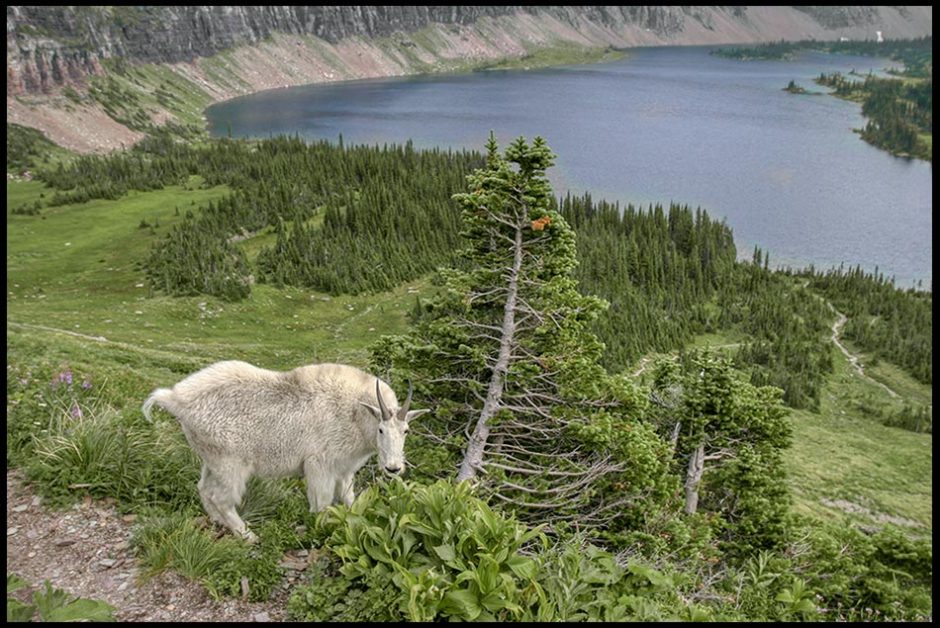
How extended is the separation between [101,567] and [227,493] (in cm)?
147

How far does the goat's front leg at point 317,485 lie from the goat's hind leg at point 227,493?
81cm

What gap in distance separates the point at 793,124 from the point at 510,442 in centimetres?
18654

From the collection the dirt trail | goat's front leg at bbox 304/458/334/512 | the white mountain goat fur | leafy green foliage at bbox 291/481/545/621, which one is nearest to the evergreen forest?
leafy green foliage at bbox 291/481/545/621

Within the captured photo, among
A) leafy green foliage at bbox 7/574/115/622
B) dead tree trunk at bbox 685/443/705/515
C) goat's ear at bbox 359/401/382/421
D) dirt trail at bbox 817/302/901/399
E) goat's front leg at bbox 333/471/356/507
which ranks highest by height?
goat's ear at bbox 359/401/382/421

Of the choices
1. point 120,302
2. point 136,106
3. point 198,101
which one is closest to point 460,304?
point 120,302

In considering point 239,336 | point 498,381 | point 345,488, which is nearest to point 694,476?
point 498,381

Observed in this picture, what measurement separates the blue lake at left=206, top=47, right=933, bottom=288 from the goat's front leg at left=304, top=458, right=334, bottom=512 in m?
84.9

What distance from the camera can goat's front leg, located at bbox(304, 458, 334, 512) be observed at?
8.09m

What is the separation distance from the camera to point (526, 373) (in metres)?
12.1

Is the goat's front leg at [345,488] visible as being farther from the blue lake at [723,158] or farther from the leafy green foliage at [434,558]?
the blue lake at [723,158]

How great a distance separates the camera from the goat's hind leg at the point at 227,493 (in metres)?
7.63

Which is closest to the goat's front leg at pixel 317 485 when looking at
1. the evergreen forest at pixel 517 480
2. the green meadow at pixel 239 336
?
the evergreen forest at pixel 517 480

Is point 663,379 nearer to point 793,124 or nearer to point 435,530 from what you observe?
point 435,530

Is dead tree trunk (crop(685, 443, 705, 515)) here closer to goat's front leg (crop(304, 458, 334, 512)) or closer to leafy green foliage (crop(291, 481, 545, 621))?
goat's front leg (crop(304, 458, 334, 512))
